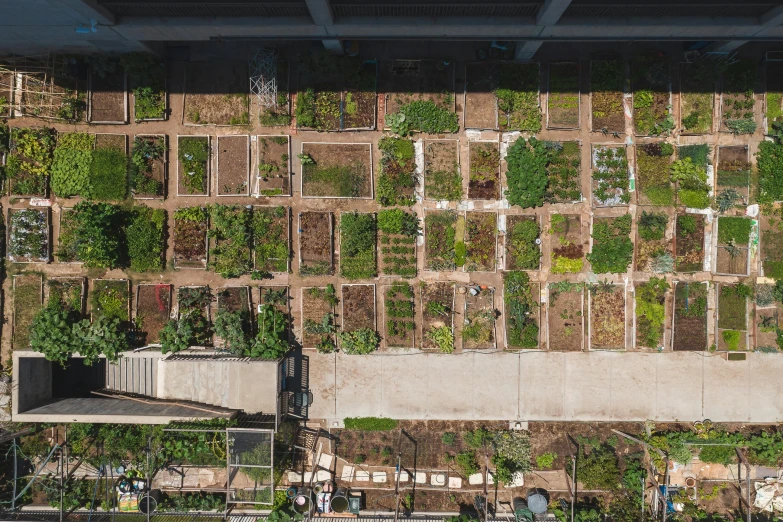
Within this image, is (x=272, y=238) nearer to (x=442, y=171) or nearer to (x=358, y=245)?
(x=358, y=245)

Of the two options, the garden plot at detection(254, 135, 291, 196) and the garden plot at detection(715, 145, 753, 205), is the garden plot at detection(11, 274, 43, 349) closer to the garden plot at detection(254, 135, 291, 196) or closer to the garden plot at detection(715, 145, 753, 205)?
the garden plot at detection(254, 135, 291, 196)

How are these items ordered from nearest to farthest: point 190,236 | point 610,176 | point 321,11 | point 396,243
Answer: point 321,11 < point 610,176 < point 190,236 < point 396,243

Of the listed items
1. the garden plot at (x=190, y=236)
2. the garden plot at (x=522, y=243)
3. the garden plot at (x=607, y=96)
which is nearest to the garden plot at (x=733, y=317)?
the garden plot at (x=522, y=243)

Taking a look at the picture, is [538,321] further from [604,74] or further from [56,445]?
[56,445]

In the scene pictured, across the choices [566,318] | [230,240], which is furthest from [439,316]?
[230,240]

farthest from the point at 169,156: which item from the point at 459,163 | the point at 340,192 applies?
the point at 459,163

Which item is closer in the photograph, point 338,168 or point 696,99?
point 696,99
